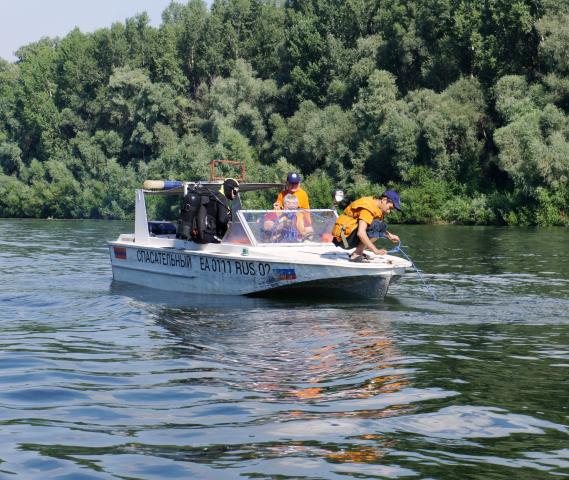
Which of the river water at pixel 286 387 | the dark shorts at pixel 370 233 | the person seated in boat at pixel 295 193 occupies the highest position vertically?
the person seated in boat at pixel 295 193

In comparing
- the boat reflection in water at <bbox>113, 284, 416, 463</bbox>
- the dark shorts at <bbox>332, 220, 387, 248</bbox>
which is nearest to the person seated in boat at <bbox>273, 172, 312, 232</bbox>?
the dark shorts at <bbox>332, 220, 387, 248</bbox>

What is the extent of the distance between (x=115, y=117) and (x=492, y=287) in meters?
78.4

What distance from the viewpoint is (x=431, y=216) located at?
59062 millimetres

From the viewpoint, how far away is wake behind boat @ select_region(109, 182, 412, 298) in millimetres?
15883

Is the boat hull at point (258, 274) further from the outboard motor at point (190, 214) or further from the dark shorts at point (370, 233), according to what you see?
the outboard motor at point (190, 214)

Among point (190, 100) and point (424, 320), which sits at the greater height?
point (190, 100)

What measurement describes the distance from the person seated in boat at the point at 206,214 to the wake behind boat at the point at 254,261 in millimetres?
237

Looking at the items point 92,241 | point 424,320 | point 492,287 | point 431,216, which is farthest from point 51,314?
point 431,216

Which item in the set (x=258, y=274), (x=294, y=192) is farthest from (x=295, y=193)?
(x=258, y=274)

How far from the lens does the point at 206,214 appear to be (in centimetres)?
1797

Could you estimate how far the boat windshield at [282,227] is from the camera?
17344 millimetres

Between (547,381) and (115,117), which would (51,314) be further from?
(115,117)

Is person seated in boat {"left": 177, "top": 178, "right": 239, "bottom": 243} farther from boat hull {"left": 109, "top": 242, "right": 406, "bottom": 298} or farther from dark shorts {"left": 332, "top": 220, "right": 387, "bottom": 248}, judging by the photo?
dark shorts {"left": 332, "top": 220, "right": 387, "bottom": 248}

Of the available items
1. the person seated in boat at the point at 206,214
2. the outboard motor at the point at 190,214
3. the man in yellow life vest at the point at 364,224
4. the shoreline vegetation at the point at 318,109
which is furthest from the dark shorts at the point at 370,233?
the shoreline vegetation at the point at 318,109
